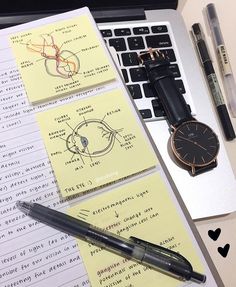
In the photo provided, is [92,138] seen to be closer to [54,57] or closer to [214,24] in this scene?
[54,57]

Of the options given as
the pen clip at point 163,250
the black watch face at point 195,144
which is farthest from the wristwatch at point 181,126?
the pen clip at point 163,250

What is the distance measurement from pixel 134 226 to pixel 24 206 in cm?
11

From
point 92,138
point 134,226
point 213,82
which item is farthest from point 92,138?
point 213,82

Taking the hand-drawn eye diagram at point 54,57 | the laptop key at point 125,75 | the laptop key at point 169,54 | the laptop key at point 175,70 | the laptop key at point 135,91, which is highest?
the hand-drawn eye diagram at point 54,57

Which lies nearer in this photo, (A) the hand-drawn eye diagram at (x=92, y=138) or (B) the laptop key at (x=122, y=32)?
(A) the hand-drawn eye diagram at (x=92, y=138)

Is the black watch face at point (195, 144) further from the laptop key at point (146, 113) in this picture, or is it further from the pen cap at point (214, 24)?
the pen cap at point (214, 24)

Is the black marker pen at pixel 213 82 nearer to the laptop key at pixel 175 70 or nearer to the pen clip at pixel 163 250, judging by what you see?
the laptop key at pixel 175 70

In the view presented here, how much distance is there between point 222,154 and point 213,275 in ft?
0.50

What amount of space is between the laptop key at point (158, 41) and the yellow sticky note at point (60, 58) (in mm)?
89

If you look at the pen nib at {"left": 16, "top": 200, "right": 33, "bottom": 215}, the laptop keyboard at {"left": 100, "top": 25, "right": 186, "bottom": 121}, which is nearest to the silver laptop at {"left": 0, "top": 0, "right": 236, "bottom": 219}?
the laptop keyboard at {"left": 100, "top": 25, "right": 186, "bottom": 121}

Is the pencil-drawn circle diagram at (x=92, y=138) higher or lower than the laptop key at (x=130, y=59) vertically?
lower

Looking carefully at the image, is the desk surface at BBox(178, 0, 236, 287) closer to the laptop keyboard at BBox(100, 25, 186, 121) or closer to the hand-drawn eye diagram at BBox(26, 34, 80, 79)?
the laptop keyboard at BBox(100, 25, 186, 121)

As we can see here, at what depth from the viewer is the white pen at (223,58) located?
48 cm

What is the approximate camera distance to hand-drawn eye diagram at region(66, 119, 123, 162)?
373mm
